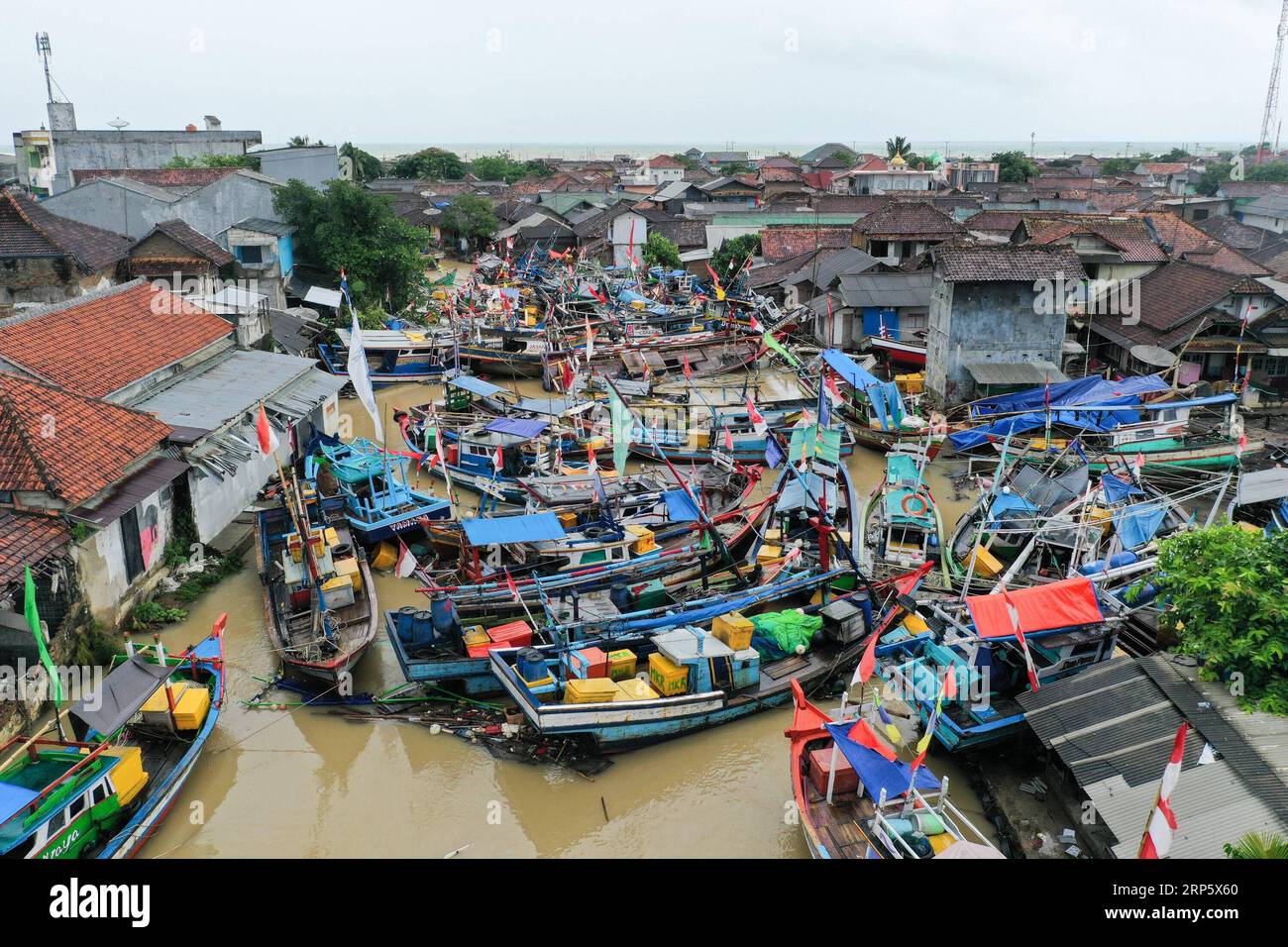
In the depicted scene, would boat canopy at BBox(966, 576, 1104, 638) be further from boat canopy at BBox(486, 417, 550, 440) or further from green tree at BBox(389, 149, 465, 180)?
green tree at BBox(389, 149, 465, 180)

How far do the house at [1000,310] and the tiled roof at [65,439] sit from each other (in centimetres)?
2206

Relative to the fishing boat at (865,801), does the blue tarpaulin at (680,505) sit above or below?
above

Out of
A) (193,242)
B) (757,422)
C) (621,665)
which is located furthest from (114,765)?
(193,242)

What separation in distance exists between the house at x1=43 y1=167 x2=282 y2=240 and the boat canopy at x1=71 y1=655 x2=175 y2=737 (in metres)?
25.8

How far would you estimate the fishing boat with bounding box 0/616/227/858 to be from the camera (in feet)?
34.0

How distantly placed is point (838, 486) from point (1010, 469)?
14.8 ft

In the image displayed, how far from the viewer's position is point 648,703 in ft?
43.7


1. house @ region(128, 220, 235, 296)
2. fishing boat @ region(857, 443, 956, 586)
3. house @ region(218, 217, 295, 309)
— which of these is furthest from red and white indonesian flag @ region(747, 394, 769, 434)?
house @ region(218, 217, 295, 309)

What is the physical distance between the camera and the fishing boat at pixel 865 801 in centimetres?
1044

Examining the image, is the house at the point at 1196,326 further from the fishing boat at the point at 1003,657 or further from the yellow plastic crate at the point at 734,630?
the yellow plastic crate at the point at 734,630

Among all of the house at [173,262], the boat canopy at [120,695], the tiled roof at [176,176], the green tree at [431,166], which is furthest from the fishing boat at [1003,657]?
the green tree at [431,166]

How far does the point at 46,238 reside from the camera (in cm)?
2756

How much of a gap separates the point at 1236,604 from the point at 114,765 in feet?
44.8

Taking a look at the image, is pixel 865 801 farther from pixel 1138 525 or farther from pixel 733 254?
pixel 733 254
